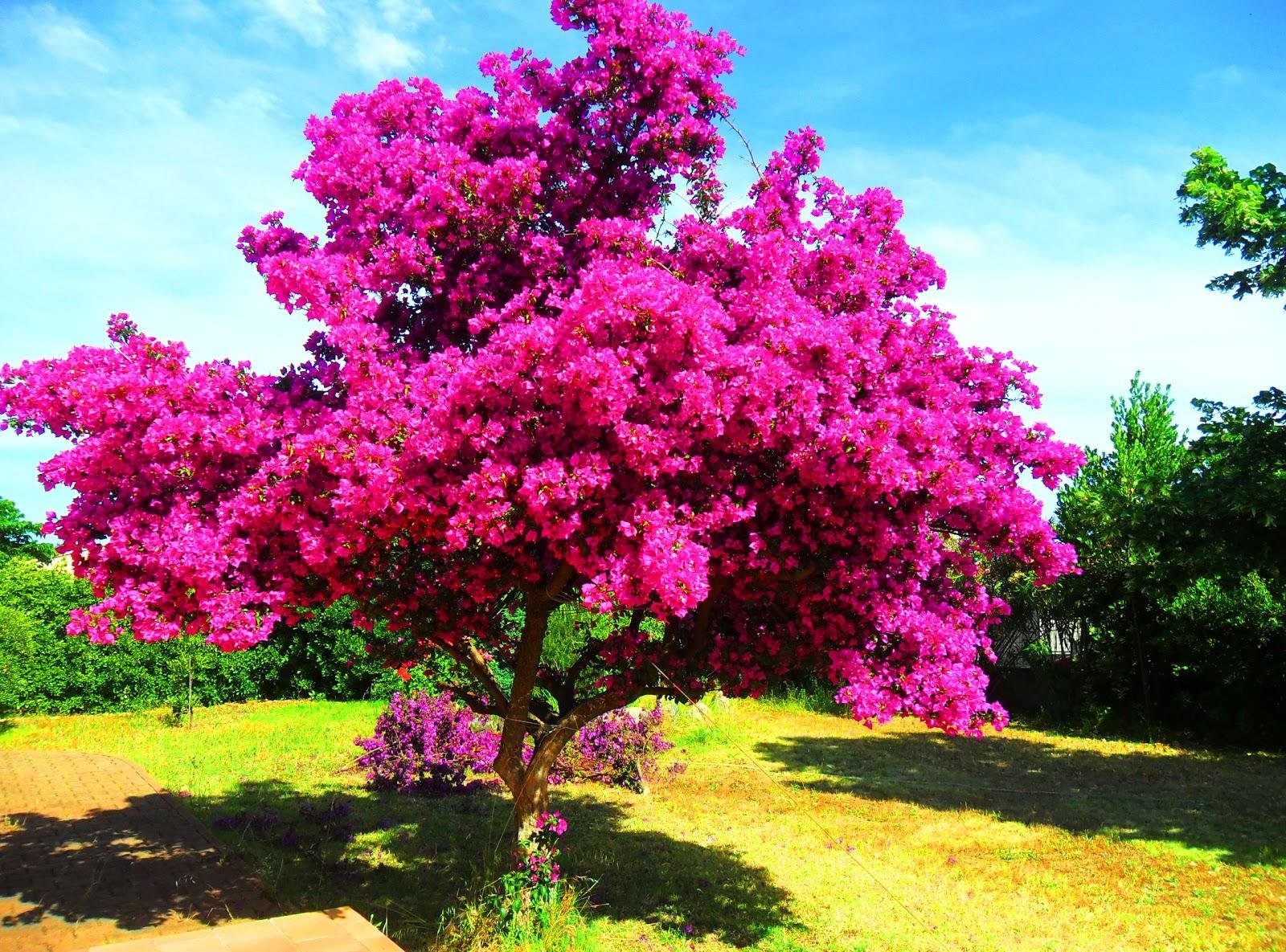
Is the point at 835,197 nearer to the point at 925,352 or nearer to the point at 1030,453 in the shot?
the point at 925,352

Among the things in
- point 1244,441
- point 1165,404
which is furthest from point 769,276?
point 1165,404

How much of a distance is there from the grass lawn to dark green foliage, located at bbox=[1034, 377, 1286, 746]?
1897mm

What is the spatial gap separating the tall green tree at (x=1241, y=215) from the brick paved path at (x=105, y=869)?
590 inches

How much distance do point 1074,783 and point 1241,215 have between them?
28.7 ft

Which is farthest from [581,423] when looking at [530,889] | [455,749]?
[455,749]

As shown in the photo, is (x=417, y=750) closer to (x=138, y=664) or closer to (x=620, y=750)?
(x=620, y=750)

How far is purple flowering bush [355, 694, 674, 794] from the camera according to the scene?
496 inches

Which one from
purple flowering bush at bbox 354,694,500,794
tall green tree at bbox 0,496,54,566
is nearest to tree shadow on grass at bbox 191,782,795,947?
purple flowering bush at bbox 354,694,500,794

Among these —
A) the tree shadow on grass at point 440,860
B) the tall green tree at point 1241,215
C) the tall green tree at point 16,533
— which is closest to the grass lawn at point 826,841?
the tree shadow on grass at point 440,860

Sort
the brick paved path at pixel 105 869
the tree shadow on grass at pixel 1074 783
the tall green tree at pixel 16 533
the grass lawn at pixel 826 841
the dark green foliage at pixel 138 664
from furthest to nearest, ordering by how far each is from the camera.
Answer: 1. the tall green tree at pixel 16 533
2. the dark green foliage at pixel 138 664
3. the tree shadow on grass at pixel 1074 783
4. the grass lawn at pixel 826 841
5. the brick paved path at pixel 105 869

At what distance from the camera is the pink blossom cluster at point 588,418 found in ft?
16.7

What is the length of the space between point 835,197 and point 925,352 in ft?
4.72

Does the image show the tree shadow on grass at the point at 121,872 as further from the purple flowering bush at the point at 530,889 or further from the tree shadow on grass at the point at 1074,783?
the tree shadow on grass at the point at 1074,783

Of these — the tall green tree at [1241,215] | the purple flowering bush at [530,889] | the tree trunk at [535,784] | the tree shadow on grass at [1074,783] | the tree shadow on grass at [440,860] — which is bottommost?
the tree shadow on grass at [1074,783]
